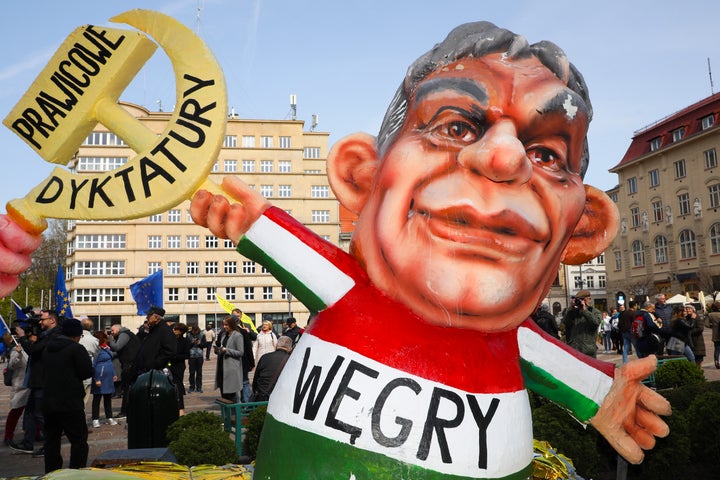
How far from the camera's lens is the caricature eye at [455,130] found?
6.57ft

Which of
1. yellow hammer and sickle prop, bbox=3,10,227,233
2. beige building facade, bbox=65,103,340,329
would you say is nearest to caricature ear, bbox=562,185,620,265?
yellow hammer and sickle prop, bbox=3,10,227,233

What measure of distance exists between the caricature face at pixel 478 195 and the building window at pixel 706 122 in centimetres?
3933

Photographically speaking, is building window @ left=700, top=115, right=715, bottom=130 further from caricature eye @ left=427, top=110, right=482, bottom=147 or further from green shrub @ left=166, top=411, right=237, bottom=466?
caricature eye @ left=427, top=110, right=482, bottom=147

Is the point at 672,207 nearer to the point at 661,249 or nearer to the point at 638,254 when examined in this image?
the point at 661,249

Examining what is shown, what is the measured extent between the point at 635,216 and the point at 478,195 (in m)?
43.8

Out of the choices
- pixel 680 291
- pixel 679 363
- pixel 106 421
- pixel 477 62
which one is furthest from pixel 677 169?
pixel 477 62

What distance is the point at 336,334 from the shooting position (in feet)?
6.66

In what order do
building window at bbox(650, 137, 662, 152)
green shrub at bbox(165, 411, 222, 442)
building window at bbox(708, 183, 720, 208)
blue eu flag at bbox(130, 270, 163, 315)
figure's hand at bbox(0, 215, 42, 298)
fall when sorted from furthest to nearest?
building window at bbox(650, 137, 662, 152) → building window at bbox(708, 183, 720, 208) → blue eu flag at bbox(130, 270, 163, 315) → green shrub at bbox(165, 411, 222, 442) → figure's hand at bbox(0, 215, 42, 298)

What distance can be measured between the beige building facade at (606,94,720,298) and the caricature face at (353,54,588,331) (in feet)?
110

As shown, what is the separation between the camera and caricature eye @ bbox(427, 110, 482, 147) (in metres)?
2.00

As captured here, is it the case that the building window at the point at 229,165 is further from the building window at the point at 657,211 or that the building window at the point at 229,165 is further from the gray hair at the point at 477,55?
the building window at the point at 657,211

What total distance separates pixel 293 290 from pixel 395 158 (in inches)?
22.8

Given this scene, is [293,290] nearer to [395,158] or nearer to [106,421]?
[395,158]

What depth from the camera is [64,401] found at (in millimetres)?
5254
